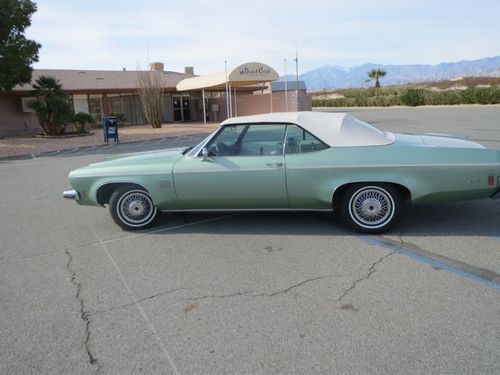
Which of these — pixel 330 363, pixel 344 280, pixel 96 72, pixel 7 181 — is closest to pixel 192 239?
pixel 344 280

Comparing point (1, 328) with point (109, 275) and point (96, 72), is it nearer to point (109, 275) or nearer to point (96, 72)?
point (109, 275)

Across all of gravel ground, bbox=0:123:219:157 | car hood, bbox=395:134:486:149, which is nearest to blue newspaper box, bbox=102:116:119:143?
gravel ground, bbox=0:123:219:157

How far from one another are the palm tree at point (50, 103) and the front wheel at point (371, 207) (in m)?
19.7

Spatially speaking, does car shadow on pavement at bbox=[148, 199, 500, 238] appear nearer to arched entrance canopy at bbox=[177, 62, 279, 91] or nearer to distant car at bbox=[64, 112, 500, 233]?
distant car at bbox=[64, 112, 500, 233]

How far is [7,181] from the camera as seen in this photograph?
10.8 metres

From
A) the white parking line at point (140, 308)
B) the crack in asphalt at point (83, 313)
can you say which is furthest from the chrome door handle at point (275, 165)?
the crack in asphalt at point (83, 313)

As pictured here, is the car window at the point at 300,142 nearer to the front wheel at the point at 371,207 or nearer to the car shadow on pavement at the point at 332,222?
the front wheel at the point at 371,207

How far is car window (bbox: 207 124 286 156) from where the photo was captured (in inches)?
218

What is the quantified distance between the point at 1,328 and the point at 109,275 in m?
1.12

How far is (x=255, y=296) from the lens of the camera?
3.87 metres

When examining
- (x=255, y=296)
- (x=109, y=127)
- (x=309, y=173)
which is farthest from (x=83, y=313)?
(x=109, y=127)

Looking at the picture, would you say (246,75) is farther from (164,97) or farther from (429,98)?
(429,98)

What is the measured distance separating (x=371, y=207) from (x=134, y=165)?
288cm

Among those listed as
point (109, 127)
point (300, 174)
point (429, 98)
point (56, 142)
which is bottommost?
point (56, 142)
